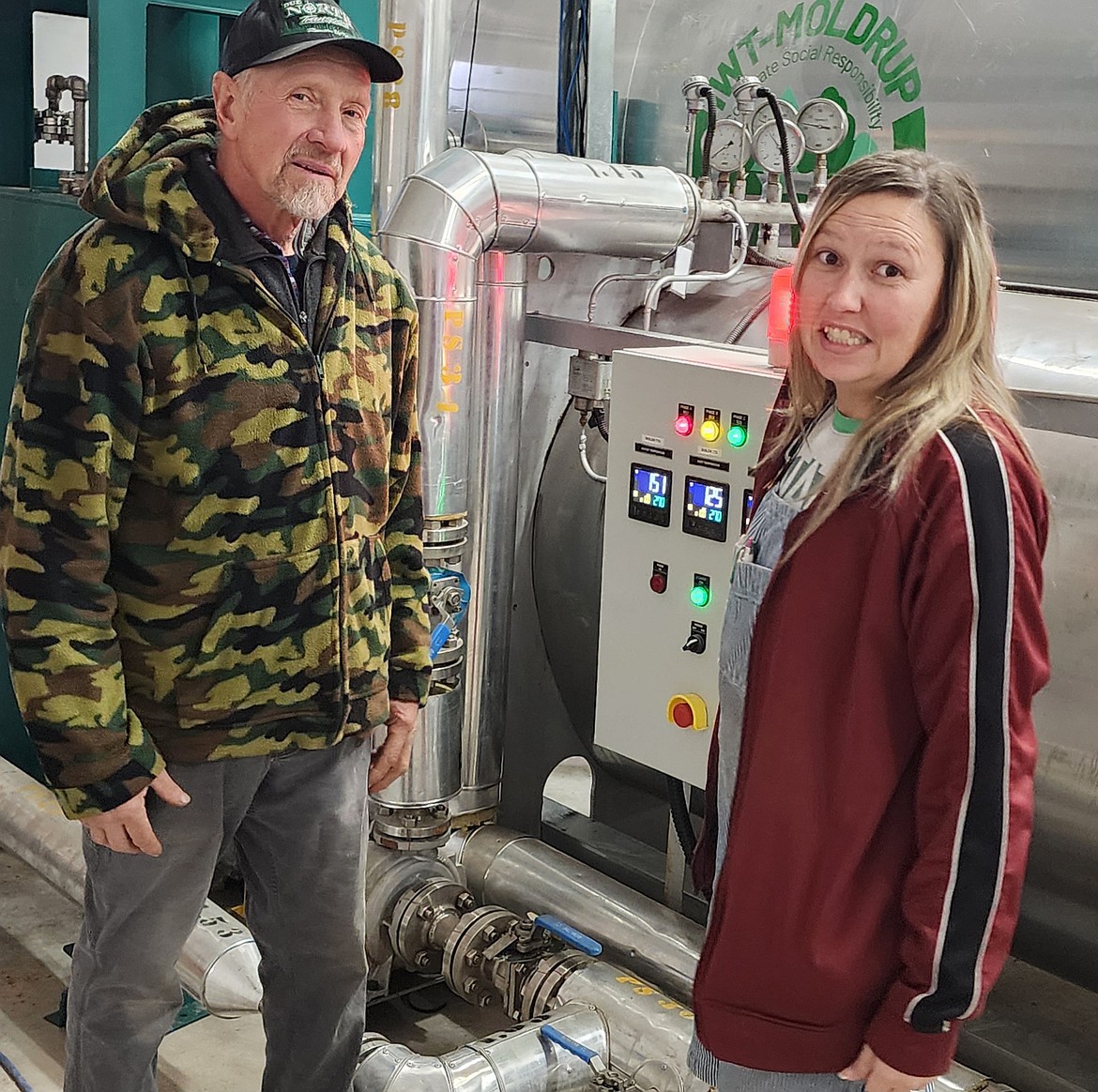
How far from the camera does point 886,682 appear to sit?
137cm

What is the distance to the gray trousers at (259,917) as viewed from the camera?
1.88 metres

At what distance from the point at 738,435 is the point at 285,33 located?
997 mm

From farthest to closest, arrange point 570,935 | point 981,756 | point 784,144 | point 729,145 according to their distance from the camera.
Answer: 1. point 729,145
2. point 784,144
3. point 570,935
4. point 981,756

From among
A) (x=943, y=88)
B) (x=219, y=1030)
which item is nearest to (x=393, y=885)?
(x=219, y=1030)

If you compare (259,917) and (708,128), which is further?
(708,128)

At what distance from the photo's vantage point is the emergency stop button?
254 cm

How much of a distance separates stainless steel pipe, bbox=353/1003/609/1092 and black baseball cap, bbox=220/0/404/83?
151 cm

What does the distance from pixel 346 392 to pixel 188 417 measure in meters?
0.23

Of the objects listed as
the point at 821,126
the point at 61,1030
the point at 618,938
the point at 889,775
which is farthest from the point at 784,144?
the point at 61,1030

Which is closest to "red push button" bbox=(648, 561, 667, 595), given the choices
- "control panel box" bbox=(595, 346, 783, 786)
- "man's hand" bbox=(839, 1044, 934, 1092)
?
"control panel box" bbox=(595, 346, 783, 786)

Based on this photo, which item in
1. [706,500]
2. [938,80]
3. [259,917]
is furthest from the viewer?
[938,80]

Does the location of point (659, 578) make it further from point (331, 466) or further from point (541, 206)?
point (331, 466)

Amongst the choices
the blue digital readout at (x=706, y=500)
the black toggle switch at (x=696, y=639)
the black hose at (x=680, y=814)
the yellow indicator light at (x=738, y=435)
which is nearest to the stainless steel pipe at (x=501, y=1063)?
the black hose at (x=680, y=814)

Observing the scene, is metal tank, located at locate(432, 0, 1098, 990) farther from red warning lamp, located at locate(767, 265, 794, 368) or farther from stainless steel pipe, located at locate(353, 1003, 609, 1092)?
stainless steel pipe, located at locate(353, 1003, 609, 1092)
